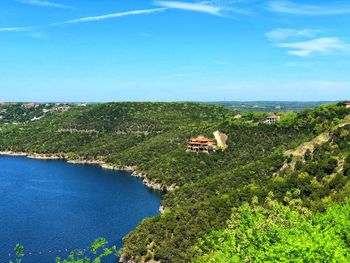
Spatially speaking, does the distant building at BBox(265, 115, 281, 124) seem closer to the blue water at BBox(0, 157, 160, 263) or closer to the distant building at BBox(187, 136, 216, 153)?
the distant building at BBox(187, 136, 216, 153)

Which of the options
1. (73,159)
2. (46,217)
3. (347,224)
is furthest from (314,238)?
(73,159)

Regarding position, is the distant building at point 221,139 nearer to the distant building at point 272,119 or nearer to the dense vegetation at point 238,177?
the dense vegetation at point 238,177

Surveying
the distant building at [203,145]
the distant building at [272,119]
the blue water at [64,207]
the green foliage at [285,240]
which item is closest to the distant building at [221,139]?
the distant building at [203,145]

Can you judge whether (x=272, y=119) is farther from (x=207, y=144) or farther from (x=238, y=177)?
(x=238, y=177)

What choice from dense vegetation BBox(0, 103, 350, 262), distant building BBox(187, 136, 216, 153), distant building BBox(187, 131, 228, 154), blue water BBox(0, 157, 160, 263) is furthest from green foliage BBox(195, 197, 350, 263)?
distant building BBox(187, 136, 216, 153)

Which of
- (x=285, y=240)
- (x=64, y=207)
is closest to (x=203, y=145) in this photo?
(x=64, y=207)

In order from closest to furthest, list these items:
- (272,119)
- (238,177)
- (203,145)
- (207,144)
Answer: (238,177) < (207,144) < (203,145) < (272,119)

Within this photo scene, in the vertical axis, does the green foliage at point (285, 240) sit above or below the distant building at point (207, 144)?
above
